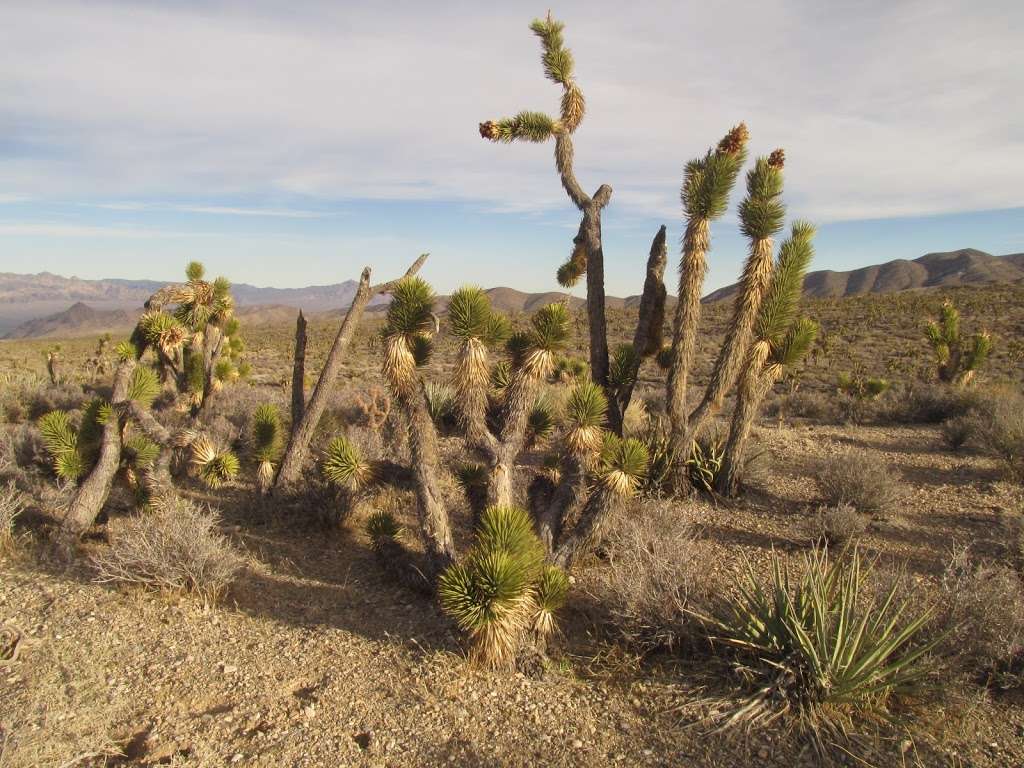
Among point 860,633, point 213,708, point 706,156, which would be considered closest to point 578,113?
point 706,156

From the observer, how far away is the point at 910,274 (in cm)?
9494

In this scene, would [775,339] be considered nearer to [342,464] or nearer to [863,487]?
[863,487]

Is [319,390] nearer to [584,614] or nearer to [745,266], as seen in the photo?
[584,614]

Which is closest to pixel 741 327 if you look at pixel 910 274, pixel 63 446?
pixel 63 446

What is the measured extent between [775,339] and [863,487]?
6.45 feet

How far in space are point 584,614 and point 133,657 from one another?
348cm

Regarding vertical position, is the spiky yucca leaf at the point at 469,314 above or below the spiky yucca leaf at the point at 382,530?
above

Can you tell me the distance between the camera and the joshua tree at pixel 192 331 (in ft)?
25.9

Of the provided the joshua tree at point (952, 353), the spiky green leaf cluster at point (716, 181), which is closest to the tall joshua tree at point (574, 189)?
the spiky green leaf cluster at point (716, 181)

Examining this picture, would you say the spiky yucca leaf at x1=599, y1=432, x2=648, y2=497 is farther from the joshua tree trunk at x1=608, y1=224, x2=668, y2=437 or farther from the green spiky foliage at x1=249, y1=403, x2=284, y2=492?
the green spiky foliage at x1=249, y1=403, x2=284, y2=492

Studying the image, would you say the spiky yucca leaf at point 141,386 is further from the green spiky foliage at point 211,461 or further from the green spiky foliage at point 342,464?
the green spiky foliage at point 342,464

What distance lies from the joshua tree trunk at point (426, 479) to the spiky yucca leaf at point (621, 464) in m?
1.52

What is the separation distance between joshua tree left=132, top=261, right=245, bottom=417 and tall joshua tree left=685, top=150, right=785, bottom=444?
267 inches

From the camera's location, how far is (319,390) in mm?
7734
